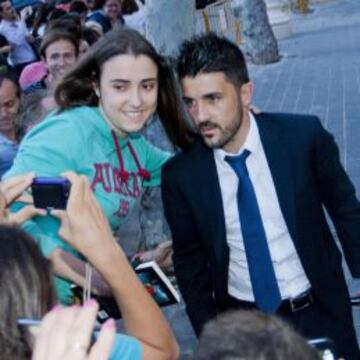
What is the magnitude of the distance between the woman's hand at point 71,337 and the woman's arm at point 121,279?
0.71 m

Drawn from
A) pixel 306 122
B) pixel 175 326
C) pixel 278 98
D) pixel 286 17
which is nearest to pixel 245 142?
pixel 306 122

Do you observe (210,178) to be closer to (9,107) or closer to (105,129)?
(105,129)

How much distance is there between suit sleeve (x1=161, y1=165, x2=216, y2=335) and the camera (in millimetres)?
3584

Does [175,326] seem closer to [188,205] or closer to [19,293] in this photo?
[188,205]

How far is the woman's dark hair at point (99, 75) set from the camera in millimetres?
3650

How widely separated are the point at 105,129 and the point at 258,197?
1.97 feet

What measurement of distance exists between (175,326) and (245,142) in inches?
102

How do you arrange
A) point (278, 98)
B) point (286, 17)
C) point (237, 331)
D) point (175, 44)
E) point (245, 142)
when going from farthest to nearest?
point (286, 17) → point (278, 98) → point (175, 44) → point (245, 142) → point (237, 331)

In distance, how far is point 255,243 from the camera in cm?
345

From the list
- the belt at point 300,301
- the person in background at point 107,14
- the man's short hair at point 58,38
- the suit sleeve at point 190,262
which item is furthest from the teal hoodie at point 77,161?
the person in background at point 107,14

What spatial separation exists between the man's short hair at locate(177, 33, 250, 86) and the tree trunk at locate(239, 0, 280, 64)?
11.8 metres

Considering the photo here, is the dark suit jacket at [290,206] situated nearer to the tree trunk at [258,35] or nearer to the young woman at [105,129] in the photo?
the young woman at [105,129]

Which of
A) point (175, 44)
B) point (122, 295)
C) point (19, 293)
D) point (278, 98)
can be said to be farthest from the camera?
point (278, 98)

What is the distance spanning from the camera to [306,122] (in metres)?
3.50
